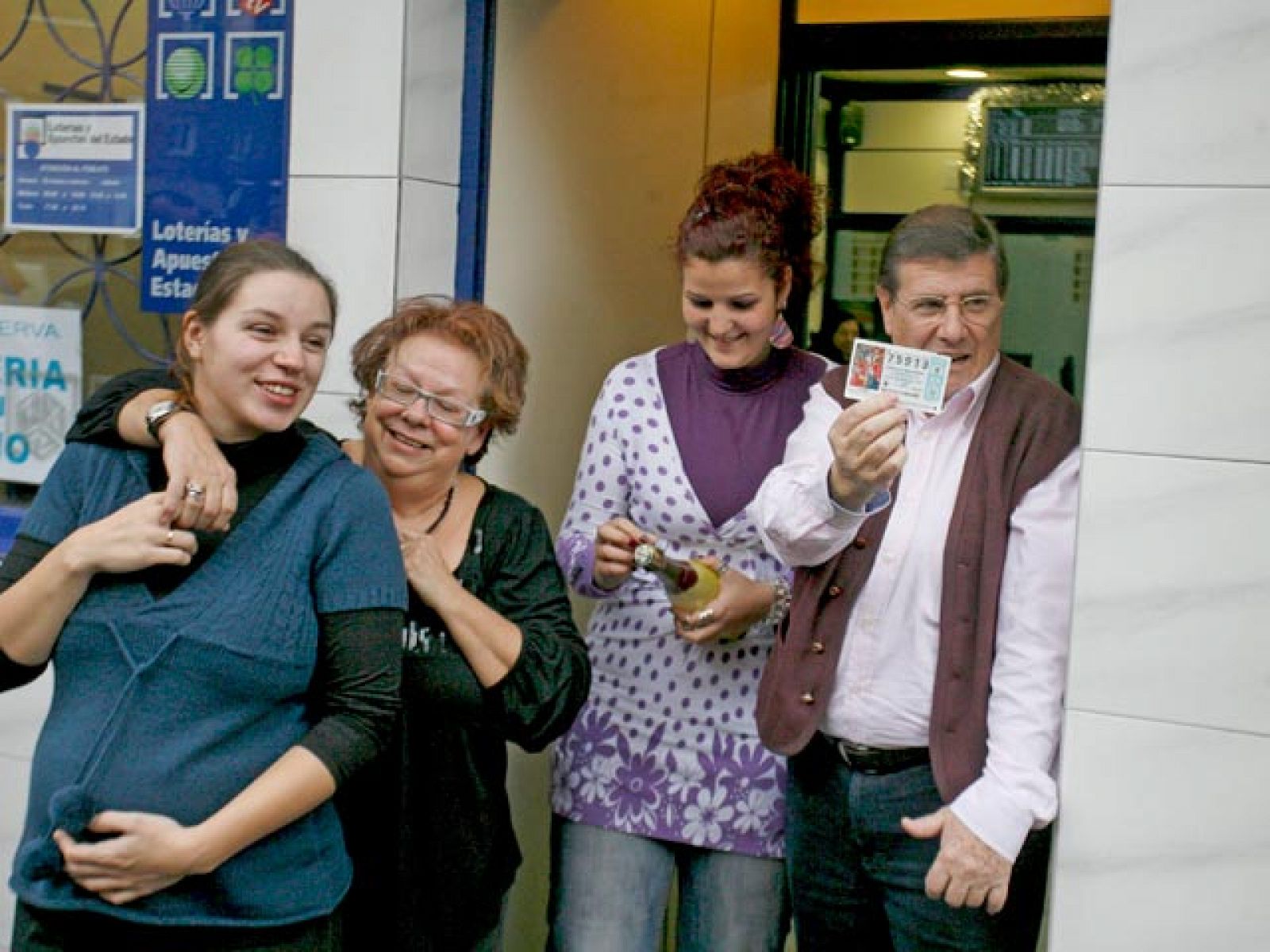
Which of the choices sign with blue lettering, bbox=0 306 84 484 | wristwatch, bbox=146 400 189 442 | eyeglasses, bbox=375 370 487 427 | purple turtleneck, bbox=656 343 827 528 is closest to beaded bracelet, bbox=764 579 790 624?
purple turtleneck, bbox=656 343 827 528

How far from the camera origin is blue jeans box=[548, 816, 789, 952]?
123 inches

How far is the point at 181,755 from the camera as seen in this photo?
234 cm

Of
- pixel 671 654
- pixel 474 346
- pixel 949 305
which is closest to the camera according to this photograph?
pixel 949 305

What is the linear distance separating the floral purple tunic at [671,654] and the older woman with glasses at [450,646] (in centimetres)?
32

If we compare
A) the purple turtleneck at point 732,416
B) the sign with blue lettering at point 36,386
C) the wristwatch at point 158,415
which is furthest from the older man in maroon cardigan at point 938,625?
the sign with blue lettering at point 36,386

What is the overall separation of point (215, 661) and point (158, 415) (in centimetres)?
38

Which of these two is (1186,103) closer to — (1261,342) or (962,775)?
(1261,342)

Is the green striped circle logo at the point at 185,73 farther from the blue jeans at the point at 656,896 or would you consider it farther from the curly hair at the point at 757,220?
the blue jeans at the point at 656,896

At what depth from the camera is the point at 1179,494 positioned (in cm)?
275

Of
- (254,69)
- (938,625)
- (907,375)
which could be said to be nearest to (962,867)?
(938,625)

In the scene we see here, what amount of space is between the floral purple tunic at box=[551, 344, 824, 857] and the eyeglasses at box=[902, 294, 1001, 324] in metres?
0.51

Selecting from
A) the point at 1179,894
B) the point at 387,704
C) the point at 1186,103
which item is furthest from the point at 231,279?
the point at 1179,894

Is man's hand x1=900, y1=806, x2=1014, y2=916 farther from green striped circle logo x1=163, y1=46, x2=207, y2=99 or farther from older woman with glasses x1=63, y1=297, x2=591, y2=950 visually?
green striped circle logo x1=163, y1=46, x2=207, y2=99

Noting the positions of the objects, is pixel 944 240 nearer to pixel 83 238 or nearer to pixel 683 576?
pixel 683 576
